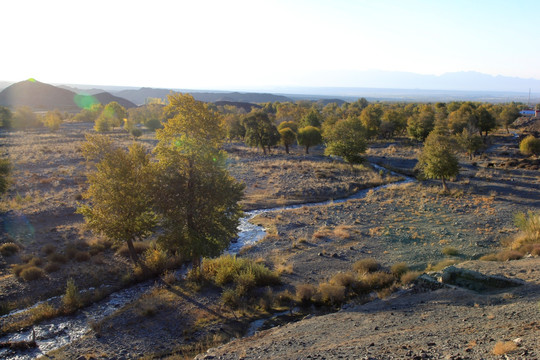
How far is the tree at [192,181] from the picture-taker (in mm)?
16422

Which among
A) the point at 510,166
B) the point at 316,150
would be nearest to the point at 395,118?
the point at 316,150

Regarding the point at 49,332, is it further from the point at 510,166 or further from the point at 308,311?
the point at 510,166

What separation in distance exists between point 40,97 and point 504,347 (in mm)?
223805

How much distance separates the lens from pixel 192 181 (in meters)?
16.8

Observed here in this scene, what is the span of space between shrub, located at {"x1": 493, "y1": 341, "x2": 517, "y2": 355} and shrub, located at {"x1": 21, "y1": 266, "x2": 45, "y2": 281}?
2040 cm

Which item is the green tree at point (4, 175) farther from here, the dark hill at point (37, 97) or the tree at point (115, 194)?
the dark hill at point (37, 97)

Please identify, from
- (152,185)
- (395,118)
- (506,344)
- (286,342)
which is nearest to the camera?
(506,344)

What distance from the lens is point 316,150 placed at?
7075cm

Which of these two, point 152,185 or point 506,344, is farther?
point 152,185

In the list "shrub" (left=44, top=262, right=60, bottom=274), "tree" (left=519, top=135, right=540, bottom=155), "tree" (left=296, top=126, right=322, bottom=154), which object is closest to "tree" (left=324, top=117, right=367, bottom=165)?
"tree" (left=296, top=126, right=322, bottom=154)

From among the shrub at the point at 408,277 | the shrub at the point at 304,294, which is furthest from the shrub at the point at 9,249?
the shrub at the point at 408,277

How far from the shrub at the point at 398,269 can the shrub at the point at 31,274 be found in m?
18.4

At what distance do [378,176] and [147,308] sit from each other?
36.0 metres

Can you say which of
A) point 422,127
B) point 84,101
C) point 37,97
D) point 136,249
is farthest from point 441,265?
point 37,97
